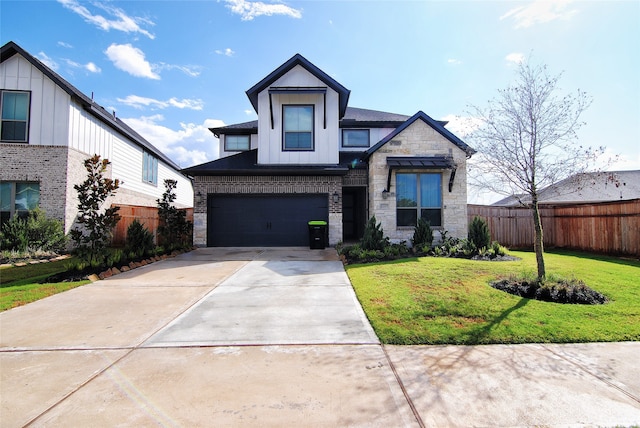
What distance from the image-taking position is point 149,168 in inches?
752

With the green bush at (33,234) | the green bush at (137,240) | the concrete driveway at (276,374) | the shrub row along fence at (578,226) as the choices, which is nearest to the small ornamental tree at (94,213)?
the green bush at (137,240)

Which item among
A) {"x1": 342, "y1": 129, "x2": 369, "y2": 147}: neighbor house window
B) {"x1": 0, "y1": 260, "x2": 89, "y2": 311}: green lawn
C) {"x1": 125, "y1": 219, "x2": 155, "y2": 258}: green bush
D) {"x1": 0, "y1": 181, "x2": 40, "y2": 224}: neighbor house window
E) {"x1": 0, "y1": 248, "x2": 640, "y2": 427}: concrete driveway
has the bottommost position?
{"x1": 0, "y1": 248, "x2": 640, "y2": 427}: concrete driveway

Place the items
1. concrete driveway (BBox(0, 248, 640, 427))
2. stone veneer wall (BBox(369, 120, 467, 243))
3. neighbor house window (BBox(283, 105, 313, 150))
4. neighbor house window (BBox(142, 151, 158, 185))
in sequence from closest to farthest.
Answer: concrete driveway (BBox(0, 248, 640, 427)), stone veneer wall (BBox(369, 120, 467, 243)), neighbor house window (BBox(283, 105, 313, 150)), neighbor house window (BBox(142, 151, 158, 185))

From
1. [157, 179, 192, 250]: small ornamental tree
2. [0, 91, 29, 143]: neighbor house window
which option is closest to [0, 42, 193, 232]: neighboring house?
[0, 91, 29, 143]: neighbor house window

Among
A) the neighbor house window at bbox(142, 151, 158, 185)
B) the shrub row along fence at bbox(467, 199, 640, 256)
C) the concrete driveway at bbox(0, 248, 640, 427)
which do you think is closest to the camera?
the concrete driveway at bbox(0, 248, 640, 427)

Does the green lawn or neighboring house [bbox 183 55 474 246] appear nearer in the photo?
the green lawn

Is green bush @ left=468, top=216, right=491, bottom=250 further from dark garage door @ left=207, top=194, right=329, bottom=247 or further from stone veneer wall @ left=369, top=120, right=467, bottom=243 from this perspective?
dark garage door @ left=207, top=194, right=329, bottom=247

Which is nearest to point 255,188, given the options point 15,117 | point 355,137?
point 355,137

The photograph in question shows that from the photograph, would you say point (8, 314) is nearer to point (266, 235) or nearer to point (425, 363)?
point (425, 363)

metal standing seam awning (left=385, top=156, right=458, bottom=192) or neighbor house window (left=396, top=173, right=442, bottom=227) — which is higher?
metal standing seam awning (left=385, top=156, right=458, bottom=192)

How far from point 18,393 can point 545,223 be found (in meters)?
16.7

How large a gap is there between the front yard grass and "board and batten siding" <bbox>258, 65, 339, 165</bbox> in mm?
7324

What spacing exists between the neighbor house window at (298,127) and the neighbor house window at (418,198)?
4367 mm

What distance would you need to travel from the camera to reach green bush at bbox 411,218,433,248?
34.9 ft
